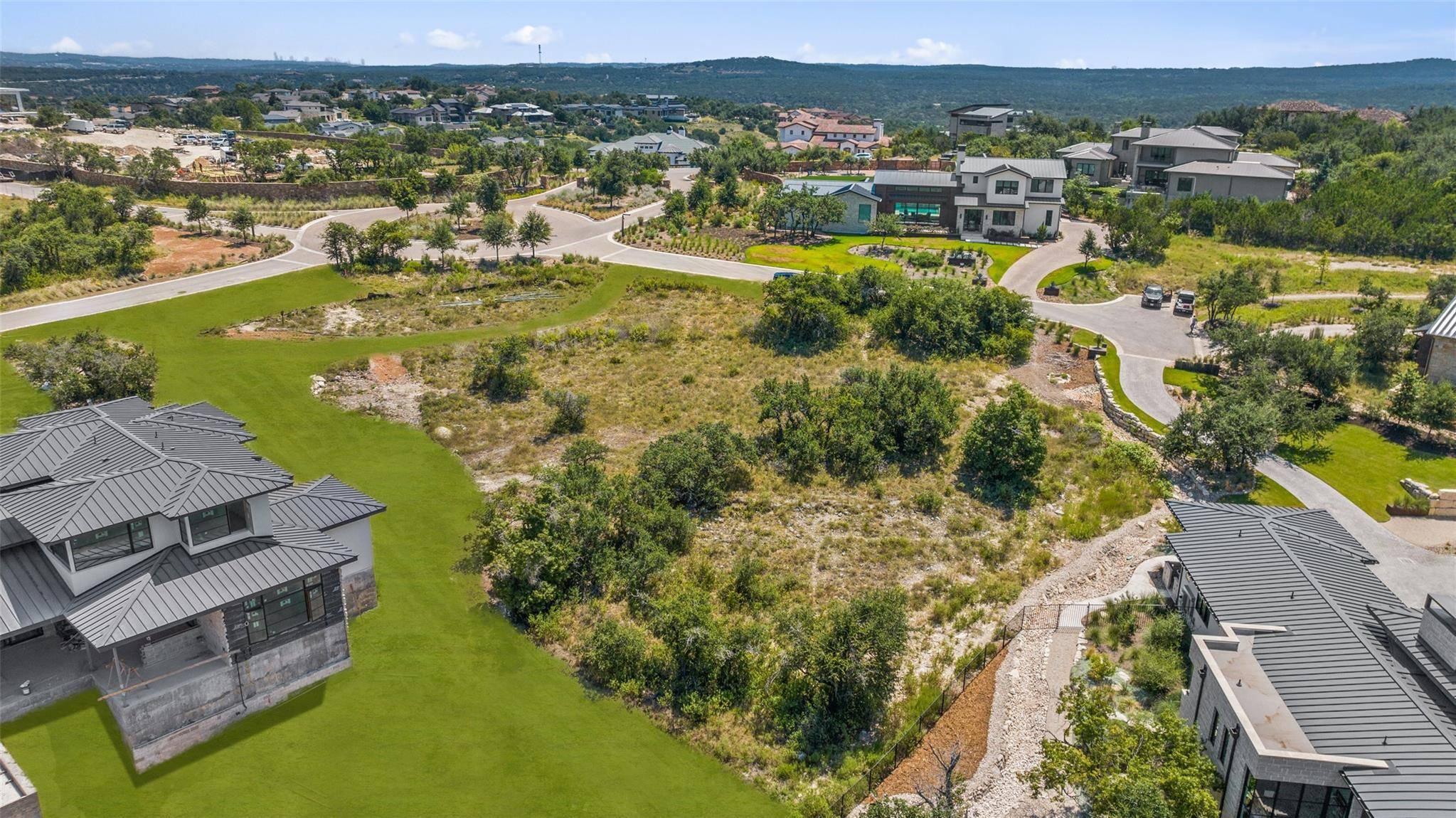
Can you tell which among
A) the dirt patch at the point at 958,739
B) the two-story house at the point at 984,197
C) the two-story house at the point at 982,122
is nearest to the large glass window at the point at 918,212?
the two-story house at the point at 984,197

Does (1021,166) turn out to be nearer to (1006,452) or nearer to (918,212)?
(918,212)

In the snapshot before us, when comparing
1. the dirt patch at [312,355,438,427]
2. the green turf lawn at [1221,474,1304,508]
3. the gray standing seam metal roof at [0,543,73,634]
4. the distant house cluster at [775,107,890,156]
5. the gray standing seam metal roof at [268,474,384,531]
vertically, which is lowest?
the green turf lawn at [1221,474,1304,508]

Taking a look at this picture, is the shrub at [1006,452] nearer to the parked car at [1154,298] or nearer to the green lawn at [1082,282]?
the parked car at [1154,298]

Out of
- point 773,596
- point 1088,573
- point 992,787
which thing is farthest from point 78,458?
point 1088,573

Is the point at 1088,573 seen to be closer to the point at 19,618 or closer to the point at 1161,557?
the point at 1161,557

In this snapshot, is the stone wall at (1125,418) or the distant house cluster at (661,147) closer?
the stone wall at (1125,418)

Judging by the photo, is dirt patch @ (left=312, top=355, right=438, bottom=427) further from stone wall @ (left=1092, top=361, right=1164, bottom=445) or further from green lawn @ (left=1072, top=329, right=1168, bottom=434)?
green lawn @ (left=1072, top=329, right=1168, bottom=434)

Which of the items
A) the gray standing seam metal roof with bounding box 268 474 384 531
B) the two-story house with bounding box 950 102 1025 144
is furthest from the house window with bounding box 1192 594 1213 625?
the two-story house with bounding box 950 102 1025 144
